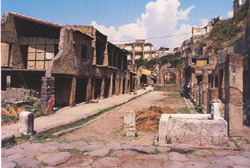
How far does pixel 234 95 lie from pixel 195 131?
6.58 ft

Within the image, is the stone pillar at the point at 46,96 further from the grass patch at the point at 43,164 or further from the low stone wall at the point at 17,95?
the grass patch at the point at 43,164

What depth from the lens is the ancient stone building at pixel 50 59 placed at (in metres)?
11.8

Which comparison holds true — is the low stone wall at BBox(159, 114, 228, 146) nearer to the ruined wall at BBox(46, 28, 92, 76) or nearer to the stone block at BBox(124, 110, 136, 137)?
the stone block at BBox(124, 110, 136, 137)

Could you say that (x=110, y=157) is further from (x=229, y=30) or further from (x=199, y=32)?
(x=199, y=32)

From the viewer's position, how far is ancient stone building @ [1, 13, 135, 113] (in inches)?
466

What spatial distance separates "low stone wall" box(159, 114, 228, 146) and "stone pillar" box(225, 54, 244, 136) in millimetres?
1228

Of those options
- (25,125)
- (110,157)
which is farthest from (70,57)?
(110,157)

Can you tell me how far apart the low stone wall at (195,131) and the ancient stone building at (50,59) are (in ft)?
23.0

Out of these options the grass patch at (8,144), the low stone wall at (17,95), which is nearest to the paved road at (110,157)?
the grass patch at (8,144)

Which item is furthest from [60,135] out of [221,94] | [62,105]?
[221,94]

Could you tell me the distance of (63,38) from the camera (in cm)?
1192

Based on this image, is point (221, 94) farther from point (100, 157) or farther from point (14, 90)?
point (14, 90)

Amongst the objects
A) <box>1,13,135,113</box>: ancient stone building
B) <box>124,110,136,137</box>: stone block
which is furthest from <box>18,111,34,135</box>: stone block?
<box>1,13,135,113</box>: ancient stone building

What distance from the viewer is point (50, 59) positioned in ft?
48.4
